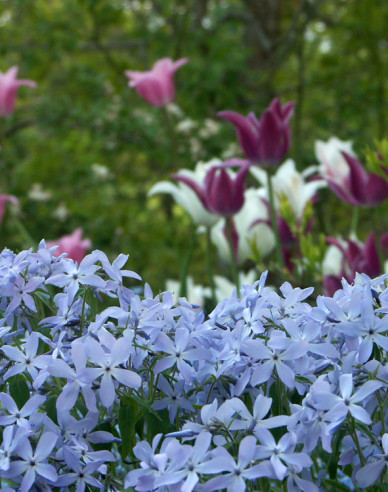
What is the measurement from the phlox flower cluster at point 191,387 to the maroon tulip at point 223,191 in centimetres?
77

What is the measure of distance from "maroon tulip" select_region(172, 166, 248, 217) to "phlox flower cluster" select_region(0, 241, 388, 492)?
0.77 metres

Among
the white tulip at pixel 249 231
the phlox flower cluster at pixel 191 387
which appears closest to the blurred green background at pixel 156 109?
the white tulip at pixel 249 231

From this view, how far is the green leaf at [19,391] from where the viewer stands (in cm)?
64

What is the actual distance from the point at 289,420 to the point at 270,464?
0.04 m

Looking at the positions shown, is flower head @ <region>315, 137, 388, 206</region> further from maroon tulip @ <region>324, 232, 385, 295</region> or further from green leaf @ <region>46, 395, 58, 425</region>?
green leaf @ <region>46, 395, 58, 425</region>

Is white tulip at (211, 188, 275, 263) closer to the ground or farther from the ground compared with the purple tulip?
closer to the ground

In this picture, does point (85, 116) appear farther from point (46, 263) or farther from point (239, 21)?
point (46, 263)

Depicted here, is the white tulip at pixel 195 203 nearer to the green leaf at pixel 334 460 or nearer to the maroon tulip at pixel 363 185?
the maroon tulip at pixel 363 185

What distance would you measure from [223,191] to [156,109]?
2154 mm

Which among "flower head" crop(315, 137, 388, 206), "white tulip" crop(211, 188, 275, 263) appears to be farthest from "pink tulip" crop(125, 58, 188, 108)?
"flower head" crop(315, 137, 388, 206)

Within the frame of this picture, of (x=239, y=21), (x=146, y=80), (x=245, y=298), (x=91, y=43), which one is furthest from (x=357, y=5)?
(x=245, y=298)

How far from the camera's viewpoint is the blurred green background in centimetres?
345

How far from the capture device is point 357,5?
3.68m

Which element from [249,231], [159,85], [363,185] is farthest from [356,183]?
[159,85]
